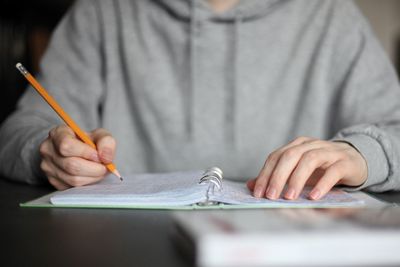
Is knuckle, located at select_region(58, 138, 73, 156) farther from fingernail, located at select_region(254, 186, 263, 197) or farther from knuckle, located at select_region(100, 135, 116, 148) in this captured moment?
fingernail, located at select_region(254, 186, 263, 197)

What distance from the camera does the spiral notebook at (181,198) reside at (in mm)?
586

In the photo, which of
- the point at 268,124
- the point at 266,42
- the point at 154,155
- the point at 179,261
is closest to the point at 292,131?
the point at 268,124

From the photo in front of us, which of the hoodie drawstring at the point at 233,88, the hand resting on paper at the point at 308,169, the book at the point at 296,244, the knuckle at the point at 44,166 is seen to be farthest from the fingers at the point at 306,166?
the hoodie drawstring at the point at 233,88

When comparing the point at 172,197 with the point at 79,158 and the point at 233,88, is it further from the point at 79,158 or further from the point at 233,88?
the point at 233,88

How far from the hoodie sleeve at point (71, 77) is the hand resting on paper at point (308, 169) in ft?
1.77

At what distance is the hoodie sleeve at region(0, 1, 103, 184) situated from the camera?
42.1 inches

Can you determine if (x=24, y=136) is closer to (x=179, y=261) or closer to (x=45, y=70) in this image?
(x=45, y=70)

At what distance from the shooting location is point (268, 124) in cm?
123

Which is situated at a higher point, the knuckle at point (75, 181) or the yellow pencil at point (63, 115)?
the yellow pencil at point (63, 115)

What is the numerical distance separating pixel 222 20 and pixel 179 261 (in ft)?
2.97

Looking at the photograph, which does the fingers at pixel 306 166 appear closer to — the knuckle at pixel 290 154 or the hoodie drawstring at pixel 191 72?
the knuckle at pixel 290 154

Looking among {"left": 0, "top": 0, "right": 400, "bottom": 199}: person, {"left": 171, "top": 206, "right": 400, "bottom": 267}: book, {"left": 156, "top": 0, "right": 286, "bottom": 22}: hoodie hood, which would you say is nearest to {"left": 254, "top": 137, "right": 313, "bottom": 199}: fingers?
{"left": 171, "top": 206, "right": 400, "bottom": 267}: book

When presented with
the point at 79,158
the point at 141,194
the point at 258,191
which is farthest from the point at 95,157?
the point at 258,191

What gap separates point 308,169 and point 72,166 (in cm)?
34
